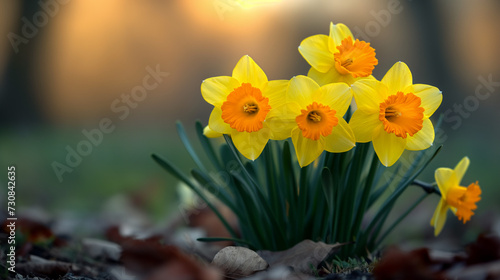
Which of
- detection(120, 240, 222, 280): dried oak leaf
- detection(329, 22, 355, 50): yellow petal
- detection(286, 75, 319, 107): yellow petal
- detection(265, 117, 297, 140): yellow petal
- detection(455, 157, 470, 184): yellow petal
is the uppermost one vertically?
detection(329, 22, 355, 50): yellow petal

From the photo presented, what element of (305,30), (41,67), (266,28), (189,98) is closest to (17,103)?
(41,67)

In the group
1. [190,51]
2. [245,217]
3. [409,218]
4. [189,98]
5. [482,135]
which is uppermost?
[190,51]

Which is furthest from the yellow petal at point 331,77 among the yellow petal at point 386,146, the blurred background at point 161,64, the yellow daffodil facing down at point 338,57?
the blurred background at point 161,64

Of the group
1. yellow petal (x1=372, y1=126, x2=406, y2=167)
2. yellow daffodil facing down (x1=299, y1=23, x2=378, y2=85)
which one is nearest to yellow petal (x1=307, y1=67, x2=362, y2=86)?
yellow daffodil facing down (x1=299, y1=23, x2=378, y2=85)

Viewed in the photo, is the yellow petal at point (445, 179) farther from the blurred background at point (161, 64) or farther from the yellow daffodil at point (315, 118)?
the blurred background at point (161, 64)

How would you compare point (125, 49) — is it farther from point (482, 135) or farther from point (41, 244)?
point (482, 135)

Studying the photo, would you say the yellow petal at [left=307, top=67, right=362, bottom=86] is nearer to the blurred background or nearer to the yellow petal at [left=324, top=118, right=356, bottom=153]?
the yellow petal at [left=324, top=118, right=356, bottom=153]
